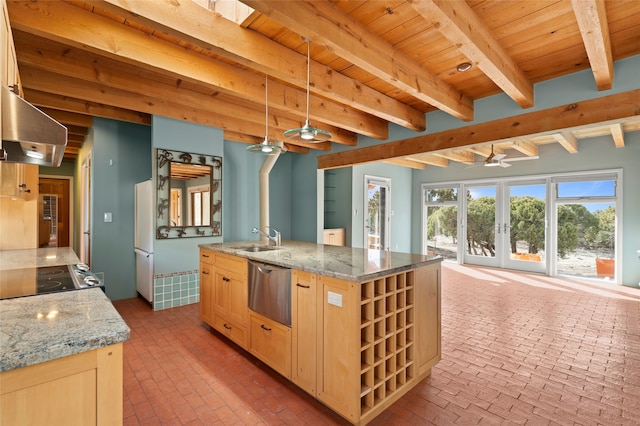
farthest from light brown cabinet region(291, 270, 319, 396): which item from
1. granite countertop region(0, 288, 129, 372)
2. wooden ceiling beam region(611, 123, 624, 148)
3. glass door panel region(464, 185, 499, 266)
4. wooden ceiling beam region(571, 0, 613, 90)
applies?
glass door panel region(464, 185, 499, 266)

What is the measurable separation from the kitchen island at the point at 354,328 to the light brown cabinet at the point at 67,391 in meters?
1.14

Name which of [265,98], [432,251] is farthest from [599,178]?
[265,98]

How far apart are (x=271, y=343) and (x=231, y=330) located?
2.19 feet

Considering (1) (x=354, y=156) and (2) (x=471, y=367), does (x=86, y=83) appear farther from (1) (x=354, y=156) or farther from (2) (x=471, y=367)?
(2) (x=471, y=367)

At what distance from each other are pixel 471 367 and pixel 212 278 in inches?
98.7

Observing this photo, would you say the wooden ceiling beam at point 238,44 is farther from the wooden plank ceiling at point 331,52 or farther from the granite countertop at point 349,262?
the granite countertop at point 349,262

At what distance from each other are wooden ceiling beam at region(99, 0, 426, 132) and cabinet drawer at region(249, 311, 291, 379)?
1957 millimetres

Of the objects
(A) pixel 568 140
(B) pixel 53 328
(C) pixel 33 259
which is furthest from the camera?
(A) pixel 568 140

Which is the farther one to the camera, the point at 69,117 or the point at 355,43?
the point at 69,117

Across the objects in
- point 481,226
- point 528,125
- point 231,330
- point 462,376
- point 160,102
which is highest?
point 160,102

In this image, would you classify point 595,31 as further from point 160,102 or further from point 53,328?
point 160,102

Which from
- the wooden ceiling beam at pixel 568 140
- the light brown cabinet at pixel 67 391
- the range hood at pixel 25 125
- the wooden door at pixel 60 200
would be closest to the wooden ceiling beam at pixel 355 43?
the range hood at pixel 25 125

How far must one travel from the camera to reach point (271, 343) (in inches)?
92.8

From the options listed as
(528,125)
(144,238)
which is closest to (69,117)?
(144,238)
